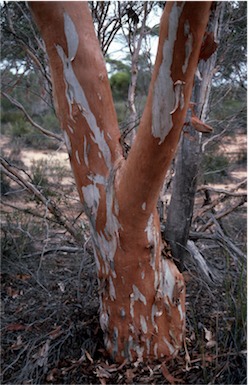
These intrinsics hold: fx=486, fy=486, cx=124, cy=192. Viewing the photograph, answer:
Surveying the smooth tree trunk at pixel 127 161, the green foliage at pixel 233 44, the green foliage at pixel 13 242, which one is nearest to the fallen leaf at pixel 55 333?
the smooth tree trunk at pixel 127 161

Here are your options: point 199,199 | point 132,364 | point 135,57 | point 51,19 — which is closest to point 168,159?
point 51,19

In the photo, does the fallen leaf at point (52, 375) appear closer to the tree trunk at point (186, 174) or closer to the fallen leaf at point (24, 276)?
the tree trunk at point (186, 174)

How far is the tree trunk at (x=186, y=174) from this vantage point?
279 centimetres

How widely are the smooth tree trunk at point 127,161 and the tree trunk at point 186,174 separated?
0.21 metres

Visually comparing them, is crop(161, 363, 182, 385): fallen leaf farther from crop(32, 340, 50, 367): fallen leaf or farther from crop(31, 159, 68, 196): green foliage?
crop(31, 159, 68, 196): green foliage

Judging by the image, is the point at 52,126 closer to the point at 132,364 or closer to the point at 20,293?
the point at 20,293

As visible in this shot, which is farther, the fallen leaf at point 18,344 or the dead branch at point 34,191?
the dead branch at point 34,191

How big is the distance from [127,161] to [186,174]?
2.27ft

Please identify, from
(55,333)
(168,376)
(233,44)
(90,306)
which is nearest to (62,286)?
(90,306)

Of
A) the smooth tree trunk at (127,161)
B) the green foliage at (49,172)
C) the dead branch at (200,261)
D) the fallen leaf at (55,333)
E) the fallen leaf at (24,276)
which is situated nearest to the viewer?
the smooth tree trunk at (127,161)

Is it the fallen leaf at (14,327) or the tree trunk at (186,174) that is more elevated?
the tree trunk at (186,174)

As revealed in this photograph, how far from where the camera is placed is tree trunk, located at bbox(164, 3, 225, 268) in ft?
9.17

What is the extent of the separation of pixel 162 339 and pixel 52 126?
12.2 m

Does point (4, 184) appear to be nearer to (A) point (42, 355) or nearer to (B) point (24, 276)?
(B) point (24, 276)
